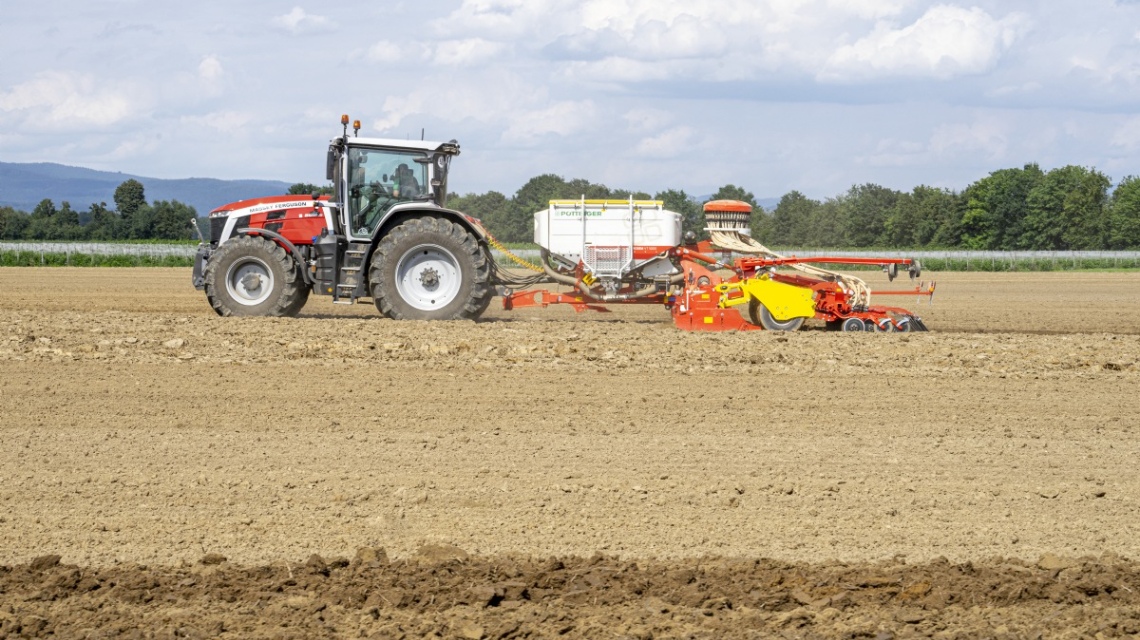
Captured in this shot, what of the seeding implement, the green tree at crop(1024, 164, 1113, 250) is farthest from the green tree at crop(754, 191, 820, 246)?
the seeding implement

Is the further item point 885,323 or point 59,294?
point 59,294

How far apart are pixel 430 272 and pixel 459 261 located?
388 mm

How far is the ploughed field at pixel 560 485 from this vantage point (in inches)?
189

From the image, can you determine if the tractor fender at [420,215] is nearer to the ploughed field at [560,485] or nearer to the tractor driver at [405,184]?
the tractor driver at [405,184]

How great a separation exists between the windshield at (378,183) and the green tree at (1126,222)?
6295 centimetres

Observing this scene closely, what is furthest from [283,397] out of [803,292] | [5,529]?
[803,292]

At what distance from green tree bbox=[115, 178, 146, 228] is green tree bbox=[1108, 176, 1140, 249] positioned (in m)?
53.8

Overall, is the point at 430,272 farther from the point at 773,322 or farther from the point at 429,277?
the point at 773,322

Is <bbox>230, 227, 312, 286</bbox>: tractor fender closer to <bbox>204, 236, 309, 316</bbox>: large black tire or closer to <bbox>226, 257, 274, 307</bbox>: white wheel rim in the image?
<bbox>204, 236, 309, 316</bbox>: large black tire

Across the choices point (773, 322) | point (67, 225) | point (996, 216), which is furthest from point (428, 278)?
point (996, 216)

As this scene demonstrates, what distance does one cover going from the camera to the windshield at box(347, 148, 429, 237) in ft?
45.6

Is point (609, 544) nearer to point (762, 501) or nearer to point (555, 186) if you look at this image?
point (762, 501)

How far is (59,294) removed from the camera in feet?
70.1

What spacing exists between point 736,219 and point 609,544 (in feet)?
31.6
